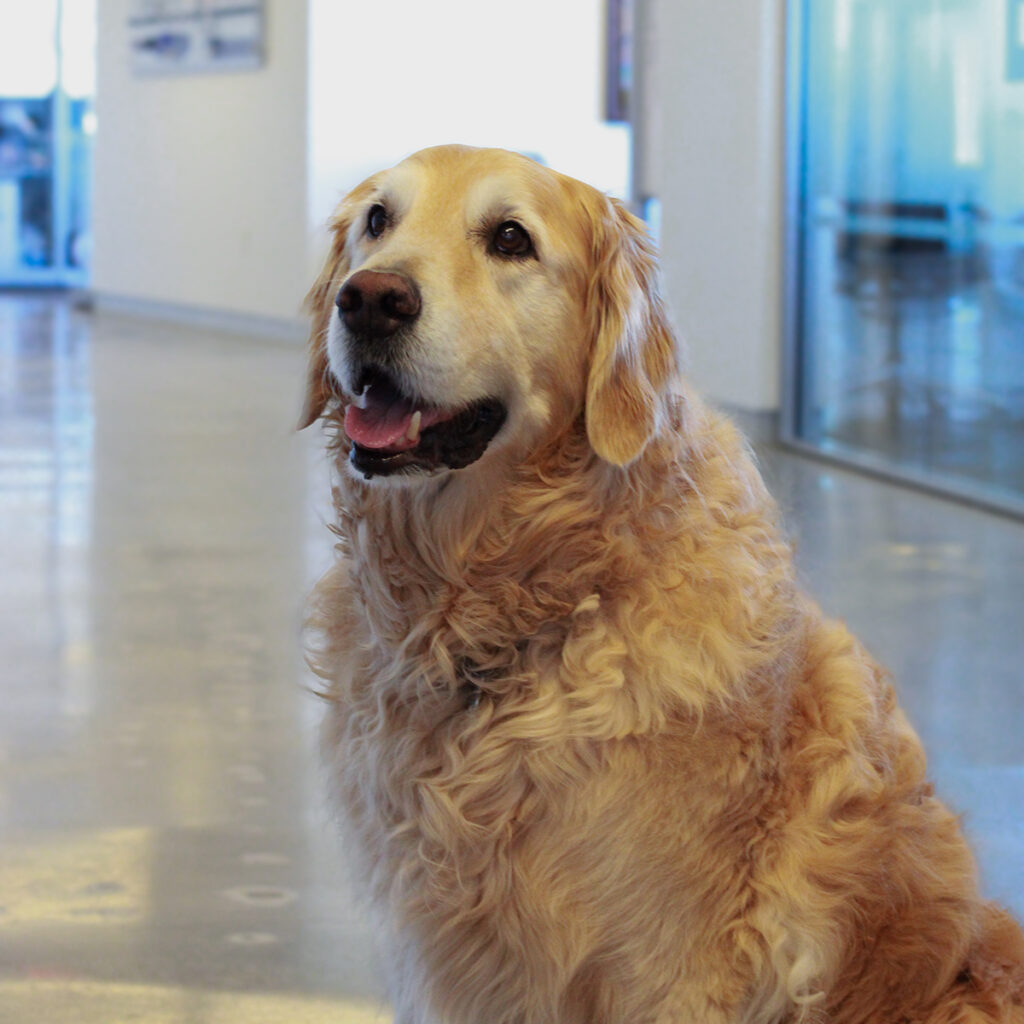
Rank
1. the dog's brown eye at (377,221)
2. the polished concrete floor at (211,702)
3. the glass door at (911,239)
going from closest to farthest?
the dog's brown eye at (377,221) < the polished concrete floor at (211,702) < the glass door at (911,239)

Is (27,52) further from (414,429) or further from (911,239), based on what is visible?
(414,429)

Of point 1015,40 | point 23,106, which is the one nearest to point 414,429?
point 1015,40

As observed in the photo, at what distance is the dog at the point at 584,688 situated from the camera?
169cm

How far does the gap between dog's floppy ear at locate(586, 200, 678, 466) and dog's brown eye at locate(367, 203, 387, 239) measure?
0.28 meters

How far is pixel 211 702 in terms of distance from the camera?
140 inches

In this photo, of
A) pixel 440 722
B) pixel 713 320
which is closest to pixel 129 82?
pixel 713 320

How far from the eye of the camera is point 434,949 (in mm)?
1768

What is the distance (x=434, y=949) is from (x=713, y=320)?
241 inches

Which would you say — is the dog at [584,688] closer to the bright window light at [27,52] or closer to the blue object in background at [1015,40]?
the blue object in background at [1015,40]

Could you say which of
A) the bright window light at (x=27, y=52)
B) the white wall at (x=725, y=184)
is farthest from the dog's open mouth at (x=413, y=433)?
the bright window light at (x=27, y=52)

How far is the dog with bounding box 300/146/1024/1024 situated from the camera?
169 cm

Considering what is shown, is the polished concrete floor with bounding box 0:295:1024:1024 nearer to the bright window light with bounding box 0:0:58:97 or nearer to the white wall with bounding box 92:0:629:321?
the white wall with bounding box 92:0:629:321

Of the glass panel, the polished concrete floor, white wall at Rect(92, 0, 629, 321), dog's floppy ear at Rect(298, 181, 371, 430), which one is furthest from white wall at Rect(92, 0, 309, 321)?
dog's floppy ear at Rect(298, 181, 371, 430)

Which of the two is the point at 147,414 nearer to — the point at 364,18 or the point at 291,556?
the point at 291,556
